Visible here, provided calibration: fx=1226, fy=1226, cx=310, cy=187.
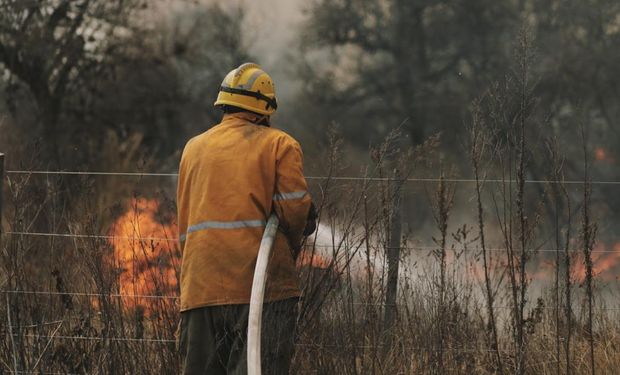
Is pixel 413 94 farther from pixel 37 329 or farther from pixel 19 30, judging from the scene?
pixel 37 329

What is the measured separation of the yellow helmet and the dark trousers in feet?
2.95

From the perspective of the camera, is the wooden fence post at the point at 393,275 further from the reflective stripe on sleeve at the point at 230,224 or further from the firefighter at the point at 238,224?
the reflective stripe on sleeve at the point at 230,224

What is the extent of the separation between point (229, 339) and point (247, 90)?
114cm

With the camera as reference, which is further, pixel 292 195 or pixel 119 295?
pixel 119 295

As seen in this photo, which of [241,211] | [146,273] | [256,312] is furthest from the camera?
[146,273]

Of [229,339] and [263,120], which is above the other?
[263,120]

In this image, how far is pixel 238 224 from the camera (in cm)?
542

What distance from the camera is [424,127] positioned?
3744 cm

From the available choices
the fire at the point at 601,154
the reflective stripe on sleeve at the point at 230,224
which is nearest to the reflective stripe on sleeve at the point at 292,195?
→ the reflective stripe on sleeve at the point at 230,224

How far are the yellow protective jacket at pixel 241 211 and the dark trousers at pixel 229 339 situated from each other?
0.07 meters

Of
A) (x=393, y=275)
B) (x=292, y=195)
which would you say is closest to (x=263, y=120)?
(x=292, y=195)

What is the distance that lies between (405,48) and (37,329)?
3102cm

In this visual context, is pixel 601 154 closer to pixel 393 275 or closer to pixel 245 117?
pixel 393 275

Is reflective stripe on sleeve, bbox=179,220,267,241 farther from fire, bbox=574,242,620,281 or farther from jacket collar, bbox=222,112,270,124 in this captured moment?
fire, bbox=574,242,620,281
